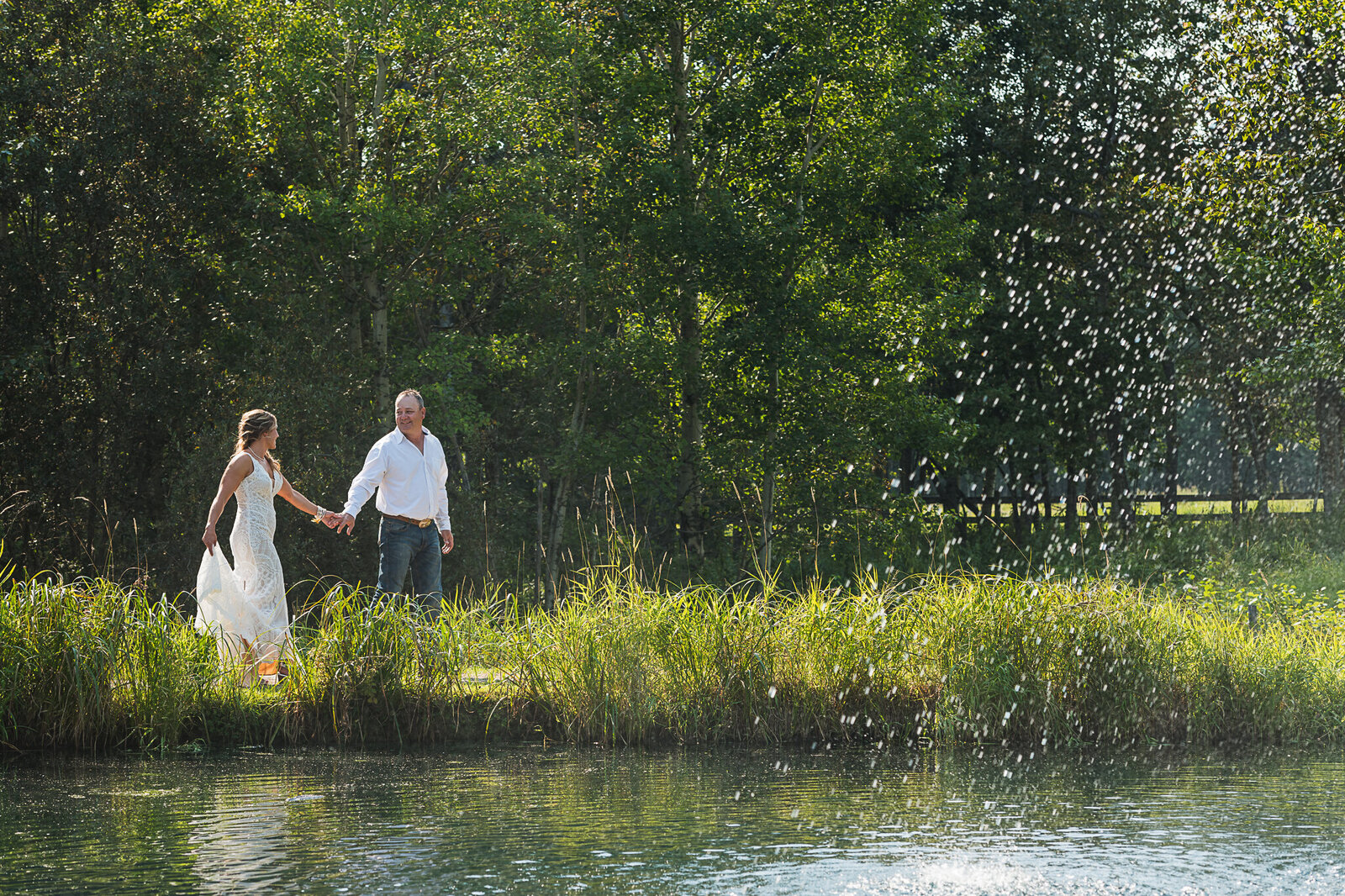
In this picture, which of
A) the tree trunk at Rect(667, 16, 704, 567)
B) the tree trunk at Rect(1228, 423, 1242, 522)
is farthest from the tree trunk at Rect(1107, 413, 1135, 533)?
the tree trunk at Rect(667, 16, 704, 567)

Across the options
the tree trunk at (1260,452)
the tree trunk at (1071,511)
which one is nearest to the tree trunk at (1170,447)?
the tree trunk at (1260,452)

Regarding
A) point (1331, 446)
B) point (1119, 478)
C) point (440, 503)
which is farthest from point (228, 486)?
point (1331, 446)

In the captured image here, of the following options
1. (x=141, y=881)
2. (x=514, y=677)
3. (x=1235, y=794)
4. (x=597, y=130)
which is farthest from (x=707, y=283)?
(x=141, y=881)

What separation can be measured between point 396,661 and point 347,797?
2.01 m

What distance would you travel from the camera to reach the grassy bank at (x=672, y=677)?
8938 millimetres

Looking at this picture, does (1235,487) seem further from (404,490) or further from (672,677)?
(404,490)

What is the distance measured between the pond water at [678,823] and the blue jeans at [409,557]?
1.69 metres

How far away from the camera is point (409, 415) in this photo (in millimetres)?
10164

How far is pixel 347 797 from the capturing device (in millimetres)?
7137

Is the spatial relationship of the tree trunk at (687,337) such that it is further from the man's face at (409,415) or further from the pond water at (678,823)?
the pond water at (678,823)

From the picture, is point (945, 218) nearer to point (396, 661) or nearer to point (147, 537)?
point (147, 537)

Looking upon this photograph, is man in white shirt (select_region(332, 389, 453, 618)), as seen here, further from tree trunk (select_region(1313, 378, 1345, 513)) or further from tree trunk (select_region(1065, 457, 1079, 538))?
tree trunk (select_region(1313, 378, 1345, 513))

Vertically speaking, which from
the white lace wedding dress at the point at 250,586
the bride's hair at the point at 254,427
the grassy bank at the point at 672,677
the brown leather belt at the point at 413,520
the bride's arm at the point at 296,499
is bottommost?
the grassy bank at the point at 672,677

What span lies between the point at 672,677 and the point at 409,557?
2.32 metres
